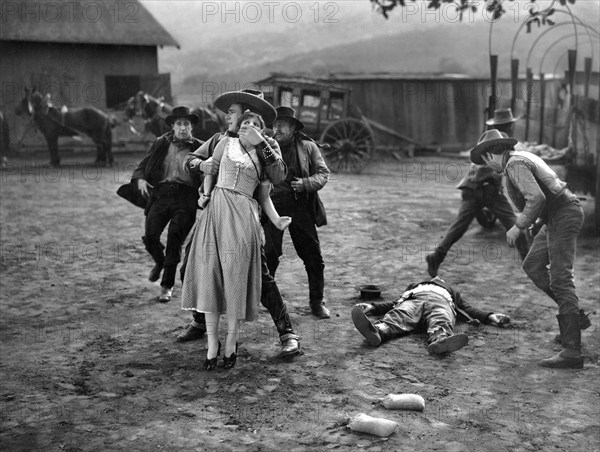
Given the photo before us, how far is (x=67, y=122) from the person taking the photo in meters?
19.5

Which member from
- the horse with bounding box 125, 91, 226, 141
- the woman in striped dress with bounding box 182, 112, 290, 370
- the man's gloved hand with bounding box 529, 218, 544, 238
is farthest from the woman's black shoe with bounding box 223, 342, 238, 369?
the horse with bounding box 125, 91, 226, 141

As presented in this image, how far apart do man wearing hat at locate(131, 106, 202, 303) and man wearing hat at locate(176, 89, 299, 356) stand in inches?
42.9

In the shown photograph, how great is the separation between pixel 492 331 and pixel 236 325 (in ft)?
8.08

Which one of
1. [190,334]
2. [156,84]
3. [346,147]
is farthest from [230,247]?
[156,84]

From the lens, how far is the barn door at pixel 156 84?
23.9 metres

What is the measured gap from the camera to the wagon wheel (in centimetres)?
1828

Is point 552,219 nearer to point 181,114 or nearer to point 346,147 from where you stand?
point 181,114

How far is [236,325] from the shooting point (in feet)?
19.1

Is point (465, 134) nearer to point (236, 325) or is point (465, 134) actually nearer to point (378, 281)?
point (378, 281)

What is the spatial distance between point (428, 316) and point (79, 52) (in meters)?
19.3

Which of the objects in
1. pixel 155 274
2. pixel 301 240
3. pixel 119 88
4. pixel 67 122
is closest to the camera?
pixel 301 240

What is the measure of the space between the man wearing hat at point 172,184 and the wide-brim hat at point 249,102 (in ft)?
4.90

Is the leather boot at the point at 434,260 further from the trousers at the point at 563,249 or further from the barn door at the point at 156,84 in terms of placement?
the barn door at the point at 156,84

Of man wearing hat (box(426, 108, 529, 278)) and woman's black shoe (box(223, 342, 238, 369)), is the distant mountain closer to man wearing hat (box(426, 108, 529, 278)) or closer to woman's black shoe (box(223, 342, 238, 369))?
man wearing hat (box(426, 108, 529, 278))
